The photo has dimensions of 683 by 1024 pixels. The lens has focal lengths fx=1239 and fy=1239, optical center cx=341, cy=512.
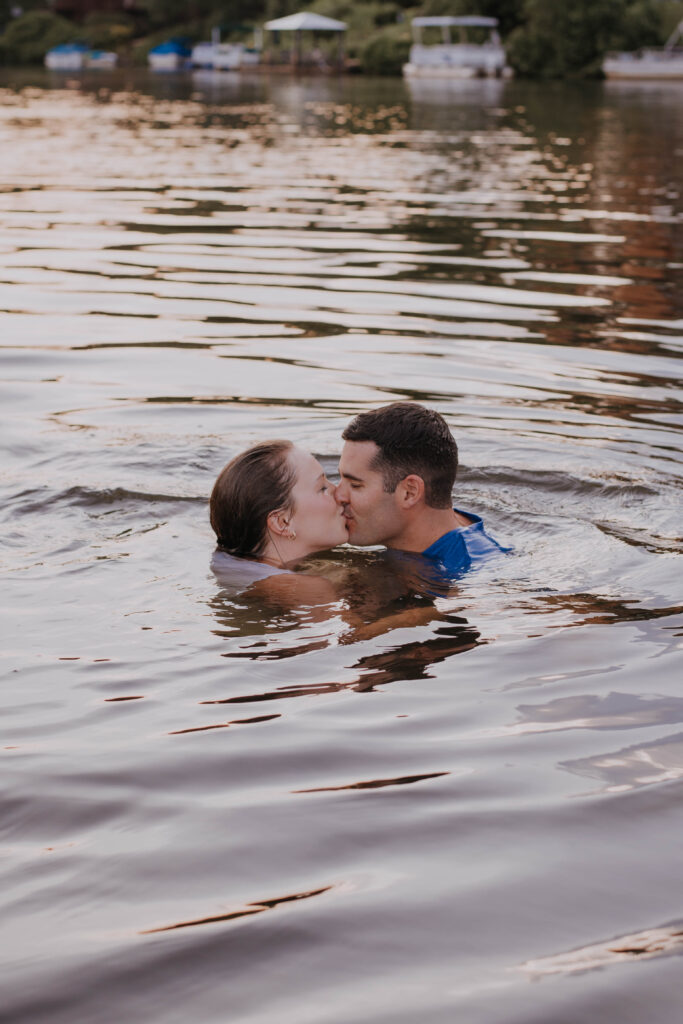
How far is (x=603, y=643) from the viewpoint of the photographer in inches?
186

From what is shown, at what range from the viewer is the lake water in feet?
9.07

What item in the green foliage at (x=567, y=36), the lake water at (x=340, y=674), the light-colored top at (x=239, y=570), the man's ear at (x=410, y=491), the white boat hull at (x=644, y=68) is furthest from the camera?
the green foliage at (x=567, y=36)

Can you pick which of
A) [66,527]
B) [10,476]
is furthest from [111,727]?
[10,476]

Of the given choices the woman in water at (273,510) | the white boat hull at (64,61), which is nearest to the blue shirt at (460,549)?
the woman in water at (273,510)

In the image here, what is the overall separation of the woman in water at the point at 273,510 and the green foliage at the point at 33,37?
306ft

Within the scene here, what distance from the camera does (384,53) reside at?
6562 centimetres

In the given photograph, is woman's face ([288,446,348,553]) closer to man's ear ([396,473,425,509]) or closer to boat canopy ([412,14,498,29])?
man's ear ([396,473,425,509])

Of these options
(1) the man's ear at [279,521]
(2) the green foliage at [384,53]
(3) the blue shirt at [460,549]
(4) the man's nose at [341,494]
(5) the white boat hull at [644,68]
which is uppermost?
(2) the green foliage at [384,53]

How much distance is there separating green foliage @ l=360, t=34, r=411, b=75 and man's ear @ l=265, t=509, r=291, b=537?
2535 inches

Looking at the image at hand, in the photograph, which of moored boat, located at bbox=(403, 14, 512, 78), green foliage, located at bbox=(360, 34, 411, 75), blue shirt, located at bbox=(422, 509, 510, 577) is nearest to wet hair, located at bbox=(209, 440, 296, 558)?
blue shirt, located at bbox=(422, 509, 510, 577)

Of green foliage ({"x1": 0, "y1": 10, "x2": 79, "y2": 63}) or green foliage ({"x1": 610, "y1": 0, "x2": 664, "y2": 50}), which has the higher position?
green foliage ({"x1": 0, "y1": 10, "x2": 79, "y2": 63})

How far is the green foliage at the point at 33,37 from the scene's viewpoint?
90.4 meters

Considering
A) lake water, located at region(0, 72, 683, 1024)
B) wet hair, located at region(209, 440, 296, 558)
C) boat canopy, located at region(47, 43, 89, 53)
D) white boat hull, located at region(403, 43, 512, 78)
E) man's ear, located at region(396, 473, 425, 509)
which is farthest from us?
boat canopy, located at region(47, 43, 89, 53)

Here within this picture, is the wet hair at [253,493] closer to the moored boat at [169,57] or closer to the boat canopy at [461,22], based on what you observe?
the boat canopy at [461,22]
